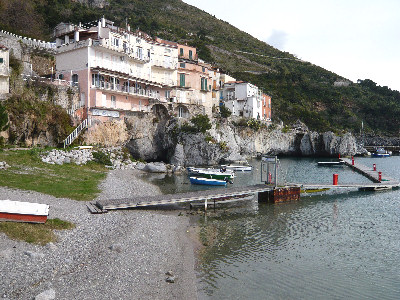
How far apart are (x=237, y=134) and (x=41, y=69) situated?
4353 centimetres

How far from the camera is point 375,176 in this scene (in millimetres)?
48094

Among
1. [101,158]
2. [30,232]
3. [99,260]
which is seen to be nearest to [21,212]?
[30,232]

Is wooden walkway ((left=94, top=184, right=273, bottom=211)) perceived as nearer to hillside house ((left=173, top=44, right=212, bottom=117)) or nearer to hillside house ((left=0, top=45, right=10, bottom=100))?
hillside house ((left=0, top=45, right=10, bottom=100))

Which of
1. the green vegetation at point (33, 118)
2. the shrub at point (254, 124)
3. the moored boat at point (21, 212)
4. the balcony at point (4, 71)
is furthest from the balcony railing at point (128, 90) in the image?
the moored boat at point (21, 212)

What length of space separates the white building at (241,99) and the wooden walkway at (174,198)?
52799 mm

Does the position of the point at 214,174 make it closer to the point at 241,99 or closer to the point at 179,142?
the point at 179,142

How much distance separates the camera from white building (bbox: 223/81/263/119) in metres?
82.8

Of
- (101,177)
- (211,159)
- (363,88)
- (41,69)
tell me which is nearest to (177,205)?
(101,177)

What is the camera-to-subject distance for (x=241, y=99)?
273 ft

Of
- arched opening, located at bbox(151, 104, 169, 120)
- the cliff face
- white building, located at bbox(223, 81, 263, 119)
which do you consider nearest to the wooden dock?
the cliff face

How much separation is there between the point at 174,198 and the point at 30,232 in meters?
12.7

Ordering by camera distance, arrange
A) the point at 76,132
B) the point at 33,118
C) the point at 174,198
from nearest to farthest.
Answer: the point at 174,198, the point at 33,118, the point at 76,132

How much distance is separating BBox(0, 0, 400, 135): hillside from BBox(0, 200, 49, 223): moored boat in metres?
76.3

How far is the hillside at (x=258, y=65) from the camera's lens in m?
106
